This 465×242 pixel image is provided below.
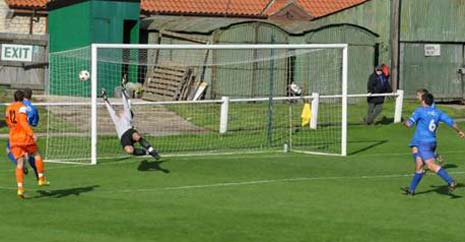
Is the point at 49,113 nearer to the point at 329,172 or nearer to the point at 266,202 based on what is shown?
the point at 329,172

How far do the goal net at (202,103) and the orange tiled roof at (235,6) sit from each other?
7.91 meters

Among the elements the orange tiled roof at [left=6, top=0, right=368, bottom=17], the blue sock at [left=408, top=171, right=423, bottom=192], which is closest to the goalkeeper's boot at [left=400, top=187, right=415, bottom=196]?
the blue sock at [left=408, top=171, right=423, bottom=192]

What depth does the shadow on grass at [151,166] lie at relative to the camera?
2316cm

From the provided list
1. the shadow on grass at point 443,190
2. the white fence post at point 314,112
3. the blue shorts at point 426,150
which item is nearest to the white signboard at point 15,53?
the white fence post at point 314,112

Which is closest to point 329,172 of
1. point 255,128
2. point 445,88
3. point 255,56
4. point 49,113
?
point 255,128

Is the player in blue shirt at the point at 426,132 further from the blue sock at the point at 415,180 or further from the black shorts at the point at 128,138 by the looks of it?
the black shorts at the point at 128,138

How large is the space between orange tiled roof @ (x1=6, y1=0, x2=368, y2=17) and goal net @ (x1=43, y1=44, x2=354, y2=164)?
25.9 ft

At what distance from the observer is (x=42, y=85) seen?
35.4 meters

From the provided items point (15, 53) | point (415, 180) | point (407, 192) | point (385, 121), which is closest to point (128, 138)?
point (407, 192)

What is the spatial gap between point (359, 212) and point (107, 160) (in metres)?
8.65

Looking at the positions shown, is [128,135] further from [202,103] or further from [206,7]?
[206,7]

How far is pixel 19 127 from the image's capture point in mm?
18422

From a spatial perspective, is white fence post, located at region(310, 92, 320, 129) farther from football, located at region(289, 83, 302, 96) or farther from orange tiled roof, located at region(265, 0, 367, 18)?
orange tiled roof, located at region(265, 0, 367, 18)

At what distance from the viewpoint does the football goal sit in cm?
2716
